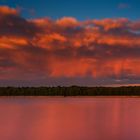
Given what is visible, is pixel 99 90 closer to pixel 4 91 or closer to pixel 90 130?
pixel 4 91

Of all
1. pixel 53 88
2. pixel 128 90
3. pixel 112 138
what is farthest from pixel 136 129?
pixel 53 88

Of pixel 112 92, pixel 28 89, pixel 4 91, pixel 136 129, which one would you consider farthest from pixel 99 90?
pixel 136 129

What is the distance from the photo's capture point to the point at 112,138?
21.0 m

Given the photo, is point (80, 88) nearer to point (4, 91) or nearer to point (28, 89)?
point (28, 89)

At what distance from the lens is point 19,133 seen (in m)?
22.5

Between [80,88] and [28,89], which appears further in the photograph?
[28,89]

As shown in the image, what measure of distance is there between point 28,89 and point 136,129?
248 feet

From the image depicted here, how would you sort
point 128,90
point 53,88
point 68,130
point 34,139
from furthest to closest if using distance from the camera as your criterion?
1. point 53,88
2. point 128,90
3. point 68,130
4. point 34,139

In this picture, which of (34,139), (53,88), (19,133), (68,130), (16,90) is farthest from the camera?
(16,90)

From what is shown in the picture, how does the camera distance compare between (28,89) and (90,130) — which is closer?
(90,130)

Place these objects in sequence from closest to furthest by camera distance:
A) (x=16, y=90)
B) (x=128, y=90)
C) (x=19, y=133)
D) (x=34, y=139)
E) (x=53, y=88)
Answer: (x=34, y=139) → (x=19, y=133) → (x=128, y=90) → (x=53, y=88) → (x=16, y=90)

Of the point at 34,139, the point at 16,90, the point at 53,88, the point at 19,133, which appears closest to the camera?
the point at 34,139

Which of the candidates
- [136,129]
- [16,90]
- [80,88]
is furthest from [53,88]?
[136,129]

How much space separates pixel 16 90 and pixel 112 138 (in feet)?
273
